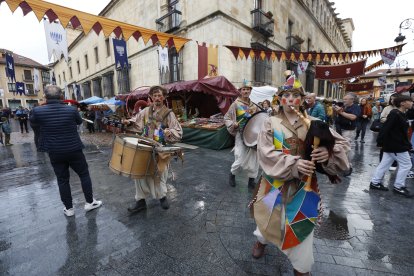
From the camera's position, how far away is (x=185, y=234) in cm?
280

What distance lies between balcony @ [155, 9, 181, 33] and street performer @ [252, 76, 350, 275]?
13184mm

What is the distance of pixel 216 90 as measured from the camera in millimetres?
8719

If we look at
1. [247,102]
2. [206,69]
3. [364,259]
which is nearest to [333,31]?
[206,69]

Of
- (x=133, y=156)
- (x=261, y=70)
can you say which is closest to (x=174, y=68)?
(x=261, y=70)

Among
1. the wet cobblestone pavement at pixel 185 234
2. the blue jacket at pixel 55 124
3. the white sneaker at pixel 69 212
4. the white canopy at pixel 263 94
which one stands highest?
the white canopy at pixel 263 94

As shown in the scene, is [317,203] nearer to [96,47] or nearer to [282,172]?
[282,172]

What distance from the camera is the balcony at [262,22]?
12.9 metres

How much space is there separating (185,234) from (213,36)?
10.7 m

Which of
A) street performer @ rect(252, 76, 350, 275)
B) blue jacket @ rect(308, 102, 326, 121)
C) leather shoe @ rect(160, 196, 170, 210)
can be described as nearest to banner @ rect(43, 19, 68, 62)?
leather shoe @ rect(160, 196, 170, 210)

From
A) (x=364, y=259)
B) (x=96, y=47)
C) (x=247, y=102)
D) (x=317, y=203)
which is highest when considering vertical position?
(x=96, y=47)

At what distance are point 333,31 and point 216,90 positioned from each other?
100 ft

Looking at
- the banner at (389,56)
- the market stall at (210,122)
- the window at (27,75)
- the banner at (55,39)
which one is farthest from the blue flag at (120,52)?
the window at (27,75)

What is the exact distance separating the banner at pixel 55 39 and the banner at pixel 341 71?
9691mm

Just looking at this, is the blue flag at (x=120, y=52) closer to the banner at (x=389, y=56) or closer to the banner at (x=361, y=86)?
the banner at (x=389, y=56)
